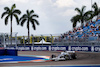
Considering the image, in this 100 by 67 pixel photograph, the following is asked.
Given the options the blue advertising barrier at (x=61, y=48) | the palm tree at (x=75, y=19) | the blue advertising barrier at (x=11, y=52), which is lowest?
the blue advertising barrier at (x=11, y=52)

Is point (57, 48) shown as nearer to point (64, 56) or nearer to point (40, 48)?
point (40, 48)

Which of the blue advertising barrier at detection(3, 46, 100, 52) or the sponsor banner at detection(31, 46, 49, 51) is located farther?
the sponsor banner at detection(31, 46, 49, 51)

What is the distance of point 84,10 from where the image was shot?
6234cm

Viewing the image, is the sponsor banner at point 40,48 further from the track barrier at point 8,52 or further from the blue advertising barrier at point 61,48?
the track barrier at point 8,52

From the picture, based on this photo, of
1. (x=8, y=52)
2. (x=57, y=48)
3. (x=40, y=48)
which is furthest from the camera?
(x=40, y=48)

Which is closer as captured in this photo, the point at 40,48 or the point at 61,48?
the point at 61,48

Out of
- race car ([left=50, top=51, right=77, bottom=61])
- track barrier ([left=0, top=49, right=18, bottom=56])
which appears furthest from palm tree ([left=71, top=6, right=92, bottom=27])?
race car ([left=50, top=51, right=77, bottom=61])

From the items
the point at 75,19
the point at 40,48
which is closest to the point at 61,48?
the point at 40,48

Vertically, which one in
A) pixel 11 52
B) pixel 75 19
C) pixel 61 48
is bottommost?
pixel 11 52

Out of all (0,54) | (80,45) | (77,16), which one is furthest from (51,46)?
(77,16)

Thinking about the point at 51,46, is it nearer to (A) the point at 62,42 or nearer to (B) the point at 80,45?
(A) the point at 62,42

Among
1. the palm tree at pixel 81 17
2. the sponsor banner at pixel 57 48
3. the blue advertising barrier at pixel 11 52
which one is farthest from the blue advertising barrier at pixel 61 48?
the palm tree at pixel 81 17

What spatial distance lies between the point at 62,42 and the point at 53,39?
1436 mm

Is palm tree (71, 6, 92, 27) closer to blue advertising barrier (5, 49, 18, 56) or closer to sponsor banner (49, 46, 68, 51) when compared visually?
sponsor banner (49, 46, 68, 51)
